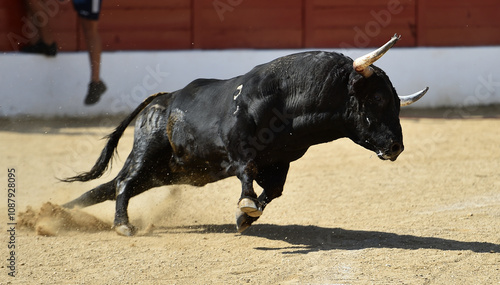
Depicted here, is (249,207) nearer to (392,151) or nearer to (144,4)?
(392,151)

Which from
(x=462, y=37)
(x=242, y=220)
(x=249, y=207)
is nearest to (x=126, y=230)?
(x=242, y=220)

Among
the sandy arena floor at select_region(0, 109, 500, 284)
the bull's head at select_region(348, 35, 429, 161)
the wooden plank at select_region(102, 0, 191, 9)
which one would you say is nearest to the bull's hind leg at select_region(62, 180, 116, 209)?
the sandy arena floor at select_region(0, 109, 500, 284)

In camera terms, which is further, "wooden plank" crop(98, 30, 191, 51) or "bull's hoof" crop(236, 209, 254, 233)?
"wooden plank" crop(98, 30, 191, 51)

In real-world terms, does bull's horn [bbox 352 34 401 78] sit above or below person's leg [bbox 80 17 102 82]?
above

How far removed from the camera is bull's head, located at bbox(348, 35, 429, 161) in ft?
13.9

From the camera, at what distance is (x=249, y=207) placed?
4156 millimetres

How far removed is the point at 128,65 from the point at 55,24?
1084 millimetres

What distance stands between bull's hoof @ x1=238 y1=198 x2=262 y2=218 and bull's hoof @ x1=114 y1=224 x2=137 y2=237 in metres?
0.94

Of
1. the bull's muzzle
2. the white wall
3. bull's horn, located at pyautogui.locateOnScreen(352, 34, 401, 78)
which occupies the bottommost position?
the white wall

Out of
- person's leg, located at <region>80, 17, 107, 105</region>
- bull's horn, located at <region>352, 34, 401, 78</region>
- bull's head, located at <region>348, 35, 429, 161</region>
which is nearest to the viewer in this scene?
bull's horn, located at <region>352, 34, 401, 78</region>

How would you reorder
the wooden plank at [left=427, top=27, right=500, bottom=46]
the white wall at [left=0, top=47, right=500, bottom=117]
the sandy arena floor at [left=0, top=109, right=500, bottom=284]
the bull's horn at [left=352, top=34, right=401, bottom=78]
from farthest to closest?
1. the wooden plank at [left=427, top=27, right=500, bottom=46]
2. the white wall at [left=0, top=47, right=500, bottom=117]
3. the bull's horn at [left=352, top=34, right=401, bottom=78]
4. the sandy arena floor at [left=0, top=109, right=500, bottom=284]

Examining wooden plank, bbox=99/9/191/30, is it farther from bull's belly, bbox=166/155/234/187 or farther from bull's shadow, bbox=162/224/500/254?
bull's shadow, bbox=162/224/500/254

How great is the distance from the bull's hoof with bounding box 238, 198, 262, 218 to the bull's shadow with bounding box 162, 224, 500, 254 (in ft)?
0.95

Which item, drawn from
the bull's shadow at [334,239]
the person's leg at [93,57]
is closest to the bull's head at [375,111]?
the bull's shadow at [334,239]
